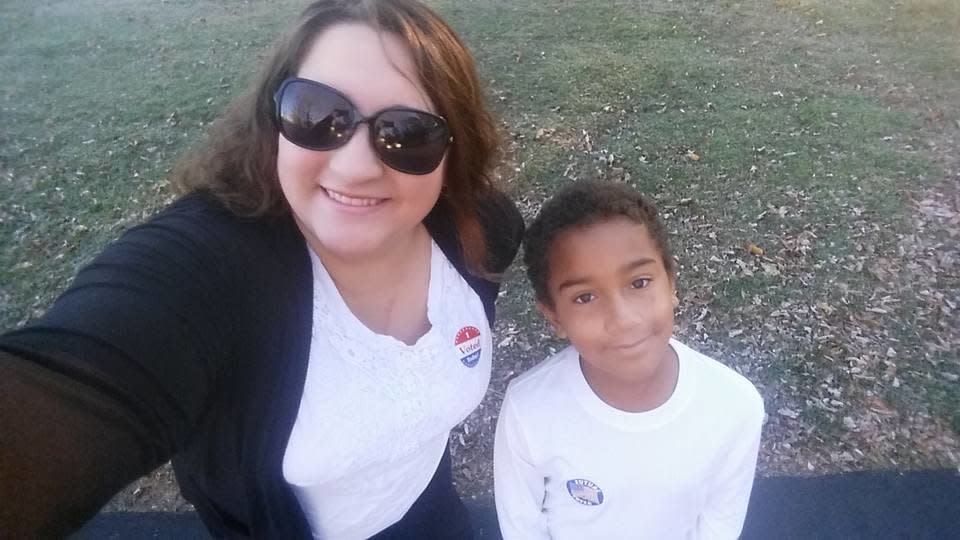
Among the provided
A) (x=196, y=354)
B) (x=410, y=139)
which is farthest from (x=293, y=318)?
(x=410, y=139)

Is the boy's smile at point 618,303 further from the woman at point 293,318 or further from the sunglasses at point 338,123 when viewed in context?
the sunglasses at point 338,123

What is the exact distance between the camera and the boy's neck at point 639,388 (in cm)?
185

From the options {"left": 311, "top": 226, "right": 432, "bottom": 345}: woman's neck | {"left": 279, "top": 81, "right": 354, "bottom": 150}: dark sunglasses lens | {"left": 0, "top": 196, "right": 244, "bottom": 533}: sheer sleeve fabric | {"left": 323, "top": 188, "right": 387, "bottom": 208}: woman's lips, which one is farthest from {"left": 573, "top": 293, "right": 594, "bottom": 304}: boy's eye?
{"left": 0, "top": 196, "right": 244, "bottom": 533}: sheer sleeve fabric

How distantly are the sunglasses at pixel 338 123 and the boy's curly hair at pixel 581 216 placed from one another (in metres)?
0.50

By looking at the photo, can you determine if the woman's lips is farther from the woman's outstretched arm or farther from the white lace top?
the woman's outstretched arm

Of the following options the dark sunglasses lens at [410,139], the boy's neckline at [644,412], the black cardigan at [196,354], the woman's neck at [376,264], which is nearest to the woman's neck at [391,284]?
the woman's neck at [376,264]

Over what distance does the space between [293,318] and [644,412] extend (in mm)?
983

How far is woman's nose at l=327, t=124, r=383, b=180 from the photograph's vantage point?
1.49 metres

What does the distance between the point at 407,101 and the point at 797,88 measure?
19.0 ft

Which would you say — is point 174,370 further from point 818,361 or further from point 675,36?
point 675,36

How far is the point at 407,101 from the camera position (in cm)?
152

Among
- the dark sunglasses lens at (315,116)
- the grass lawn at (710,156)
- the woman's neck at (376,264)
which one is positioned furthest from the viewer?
the grass lawn at (710,156)

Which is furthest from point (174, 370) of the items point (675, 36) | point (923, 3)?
point (923, 3)

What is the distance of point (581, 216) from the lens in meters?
1.84
